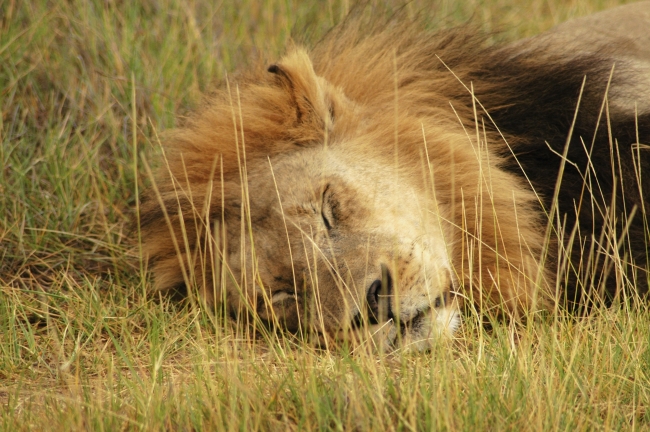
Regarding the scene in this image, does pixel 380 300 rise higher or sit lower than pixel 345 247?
lower

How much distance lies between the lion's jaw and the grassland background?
13cm

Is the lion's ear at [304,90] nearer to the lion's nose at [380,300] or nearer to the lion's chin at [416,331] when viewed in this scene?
the lion's nose at [380,300]

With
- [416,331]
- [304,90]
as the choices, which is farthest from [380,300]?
[304,90]

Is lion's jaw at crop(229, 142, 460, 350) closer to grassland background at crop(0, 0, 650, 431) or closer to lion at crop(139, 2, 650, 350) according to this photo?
lion at crop(139, 2, 650, 350)

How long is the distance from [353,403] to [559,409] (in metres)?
0.53

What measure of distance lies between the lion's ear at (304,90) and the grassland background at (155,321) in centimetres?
57

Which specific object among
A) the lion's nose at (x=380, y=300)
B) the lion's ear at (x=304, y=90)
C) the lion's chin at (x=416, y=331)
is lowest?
the lion's chin at (x=416, y=331)

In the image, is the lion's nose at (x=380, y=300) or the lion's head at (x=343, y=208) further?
the lion's head at (x=343, y=208)

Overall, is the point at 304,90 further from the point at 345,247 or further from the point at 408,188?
the point at 345,247

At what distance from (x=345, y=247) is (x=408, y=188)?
346mm

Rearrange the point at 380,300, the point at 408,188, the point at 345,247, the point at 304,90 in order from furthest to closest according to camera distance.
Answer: the point at 304,90 → the point at 408,188 → the point at 345,247 → the point at 380,300

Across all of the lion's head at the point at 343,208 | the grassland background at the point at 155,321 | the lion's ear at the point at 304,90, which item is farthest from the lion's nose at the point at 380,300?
the lion's ear at the point at 304,90

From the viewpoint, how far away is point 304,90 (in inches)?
128

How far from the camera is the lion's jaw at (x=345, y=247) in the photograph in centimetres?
287
